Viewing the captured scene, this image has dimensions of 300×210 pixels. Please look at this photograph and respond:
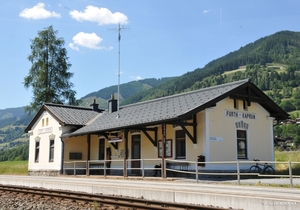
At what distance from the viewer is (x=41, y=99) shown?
3659cm

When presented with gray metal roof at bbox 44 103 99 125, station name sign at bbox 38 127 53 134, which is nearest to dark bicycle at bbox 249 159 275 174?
gray metal roof at bbox 44 103 99 125

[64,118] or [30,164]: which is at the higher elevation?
[64,118]

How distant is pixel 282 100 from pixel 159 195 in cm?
9140

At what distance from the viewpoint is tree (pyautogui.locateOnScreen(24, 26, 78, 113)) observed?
36.7 m

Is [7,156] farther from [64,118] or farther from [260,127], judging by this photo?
[260,127]

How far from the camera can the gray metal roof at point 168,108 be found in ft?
56.9

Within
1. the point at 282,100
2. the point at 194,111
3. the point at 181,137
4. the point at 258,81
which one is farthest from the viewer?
the point at 258,81

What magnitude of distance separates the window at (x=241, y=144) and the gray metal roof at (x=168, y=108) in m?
2.42

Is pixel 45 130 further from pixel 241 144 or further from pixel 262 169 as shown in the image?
pixel 262 169

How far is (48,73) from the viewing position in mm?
37531

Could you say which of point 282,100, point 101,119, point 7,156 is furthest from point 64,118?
point 282,100

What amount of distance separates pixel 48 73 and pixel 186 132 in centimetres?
2386

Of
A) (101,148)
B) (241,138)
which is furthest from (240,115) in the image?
(101,148)

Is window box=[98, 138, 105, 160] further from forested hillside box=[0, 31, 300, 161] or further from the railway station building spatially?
forested hillside box=[0, 31, 300, 161]
